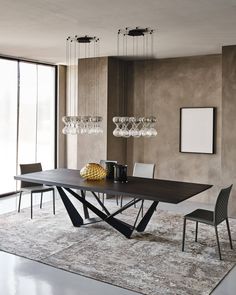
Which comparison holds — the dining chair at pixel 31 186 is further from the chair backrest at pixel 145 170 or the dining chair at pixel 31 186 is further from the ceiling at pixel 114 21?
the ceiling at pixel 114 21

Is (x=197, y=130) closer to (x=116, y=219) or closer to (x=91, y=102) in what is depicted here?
(x=91, y=102)

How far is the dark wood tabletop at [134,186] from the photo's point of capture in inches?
170

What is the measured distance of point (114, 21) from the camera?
4.64m

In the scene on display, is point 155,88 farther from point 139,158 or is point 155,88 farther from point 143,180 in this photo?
point 143,180

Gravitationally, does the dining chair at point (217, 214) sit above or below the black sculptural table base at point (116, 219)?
above

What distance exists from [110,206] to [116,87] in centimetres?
238

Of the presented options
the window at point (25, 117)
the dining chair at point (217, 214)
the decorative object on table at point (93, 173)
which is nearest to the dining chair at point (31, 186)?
the decorative object on table at point (93, 173)

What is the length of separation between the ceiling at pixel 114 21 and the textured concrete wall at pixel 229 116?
299 mm

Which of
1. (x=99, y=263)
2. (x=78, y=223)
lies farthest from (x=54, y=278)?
(x=78, y=223)

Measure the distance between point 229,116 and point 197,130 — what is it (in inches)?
42.5

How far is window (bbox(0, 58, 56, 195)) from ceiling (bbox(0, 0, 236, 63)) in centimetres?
137

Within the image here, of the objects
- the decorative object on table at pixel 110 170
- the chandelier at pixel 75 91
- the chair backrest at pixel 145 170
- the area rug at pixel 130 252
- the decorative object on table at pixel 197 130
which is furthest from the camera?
the decorative object on table at pixel 197 130

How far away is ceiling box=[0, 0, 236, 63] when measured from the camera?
13.0 ft

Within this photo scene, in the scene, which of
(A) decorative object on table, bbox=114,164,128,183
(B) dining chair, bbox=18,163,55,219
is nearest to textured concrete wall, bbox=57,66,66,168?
(B) dining chair, bbox=18,163,55,219
